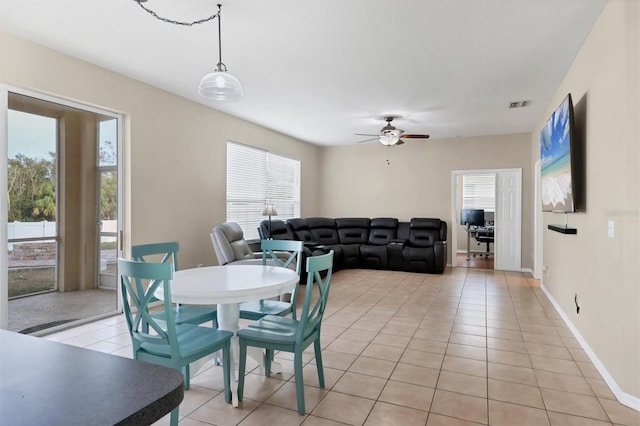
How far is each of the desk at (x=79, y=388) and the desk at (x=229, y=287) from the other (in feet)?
4.36

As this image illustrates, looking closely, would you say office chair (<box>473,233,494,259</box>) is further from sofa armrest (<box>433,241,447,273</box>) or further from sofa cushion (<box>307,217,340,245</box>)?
sofa cushion (<box>307,217,340,245</box>)

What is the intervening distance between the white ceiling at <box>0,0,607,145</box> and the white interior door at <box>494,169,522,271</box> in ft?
7.52

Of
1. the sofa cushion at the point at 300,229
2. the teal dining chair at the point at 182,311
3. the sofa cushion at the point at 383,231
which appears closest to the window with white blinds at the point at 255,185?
the sofa cushion at the point at 300,229

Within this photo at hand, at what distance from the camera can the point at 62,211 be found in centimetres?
376

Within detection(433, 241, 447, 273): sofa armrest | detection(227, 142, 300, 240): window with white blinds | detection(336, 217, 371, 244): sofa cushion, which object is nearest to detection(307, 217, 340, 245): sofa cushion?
detection(336, 217, 371, 244): sofa cushion

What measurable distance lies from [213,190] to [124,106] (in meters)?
1.74

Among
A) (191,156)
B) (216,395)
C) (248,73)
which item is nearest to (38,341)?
(216,395)

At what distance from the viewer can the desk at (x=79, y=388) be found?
59 cm

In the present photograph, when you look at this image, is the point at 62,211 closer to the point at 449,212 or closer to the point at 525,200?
the point at 449,212

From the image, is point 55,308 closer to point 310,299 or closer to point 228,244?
point 228,244

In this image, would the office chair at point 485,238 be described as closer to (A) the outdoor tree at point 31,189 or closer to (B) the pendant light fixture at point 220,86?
(B) the pendant light fixture at point 220,86

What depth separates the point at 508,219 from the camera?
740cm

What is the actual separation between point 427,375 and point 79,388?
2564 millimetres

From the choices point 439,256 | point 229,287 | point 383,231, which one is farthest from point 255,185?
point 229,287
